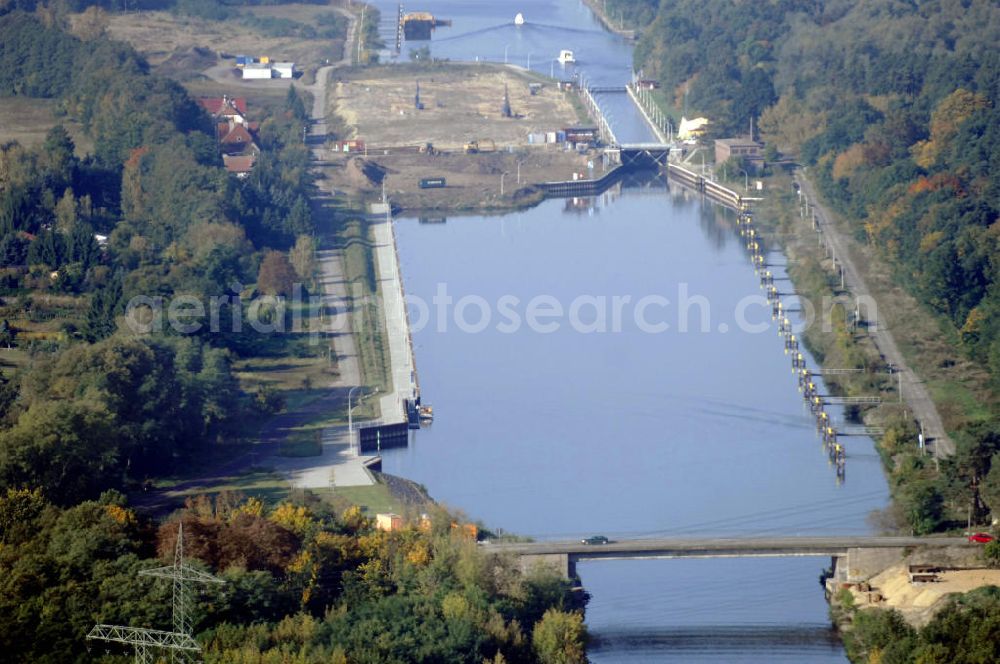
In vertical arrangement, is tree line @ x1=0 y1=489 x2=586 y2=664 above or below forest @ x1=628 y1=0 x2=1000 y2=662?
below

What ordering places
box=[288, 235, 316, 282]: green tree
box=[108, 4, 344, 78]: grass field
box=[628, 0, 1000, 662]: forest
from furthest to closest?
1. box=[108, 4, 344, 78]: grass field
2. box=[288, 235, 316, 282]: green tree
3. box=[628, 0, 1000, 662]: forest

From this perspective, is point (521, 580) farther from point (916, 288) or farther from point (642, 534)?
point (916, 288)

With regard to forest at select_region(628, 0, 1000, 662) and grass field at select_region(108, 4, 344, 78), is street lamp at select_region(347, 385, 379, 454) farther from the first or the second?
grass field at select_region(108, 4, 344, 78)

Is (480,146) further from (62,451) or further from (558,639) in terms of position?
(558,639)

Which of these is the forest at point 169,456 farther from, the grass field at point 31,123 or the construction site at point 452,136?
the construction site at point 452,136

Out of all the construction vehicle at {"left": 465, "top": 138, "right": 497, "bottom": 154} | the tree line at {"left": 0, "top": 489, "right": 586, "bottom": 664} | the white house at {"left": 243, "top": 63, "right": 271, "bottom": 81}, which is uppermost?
the white house at {"left": 243, "top": 63, "right": 271, "bottom": 81}

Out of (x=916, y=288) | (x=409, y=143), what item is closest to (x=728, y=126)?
(x=409, y=143)

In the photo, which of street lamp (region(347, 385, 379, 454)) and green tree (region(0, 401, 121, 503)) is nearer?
green tree (region(0, 401, 121, 503))

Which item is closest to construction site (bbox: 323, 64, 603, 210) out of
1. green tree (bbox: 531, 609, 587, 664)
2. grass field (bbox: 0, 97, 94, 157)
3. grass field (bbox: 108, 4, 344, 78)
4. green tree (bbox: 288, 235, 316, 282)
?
grass field (bbox: 108, 4, 344, 78)
